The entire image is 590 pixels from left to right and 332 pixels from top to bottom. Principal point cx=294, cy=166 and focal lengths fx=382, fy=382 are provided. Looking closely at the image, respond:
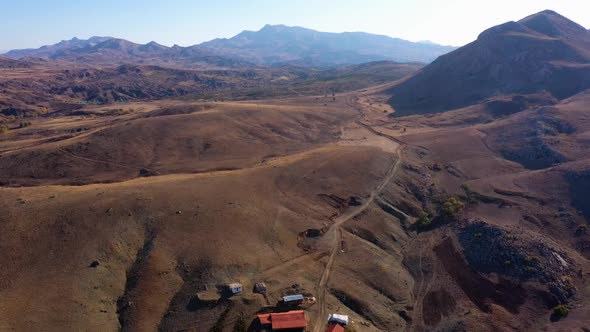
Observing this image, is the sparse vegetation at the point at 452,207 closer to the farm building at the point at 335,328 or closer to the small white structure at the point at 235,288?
the farm building at the point at 335,328

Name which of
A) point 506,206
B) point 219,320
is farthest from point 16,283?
point 506,206

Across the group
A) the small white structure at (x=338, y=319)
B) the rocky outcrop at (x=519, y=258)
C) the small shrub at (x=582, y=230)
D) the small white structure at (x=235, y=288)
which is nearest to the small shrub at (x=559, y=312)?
the rocky outcrop at (x=519, y=258)

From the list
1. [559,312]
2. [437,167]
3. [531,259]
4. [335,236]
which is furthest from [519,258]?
[437,167]

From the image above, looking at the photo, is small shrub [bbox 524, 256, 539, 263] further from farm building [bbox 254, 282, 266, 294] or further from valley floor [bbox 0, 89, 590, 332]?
farm building [bbox 254, 282, 266, 294]

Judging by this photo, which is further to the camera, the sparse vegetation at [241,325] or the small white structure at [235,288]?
the small white structure at [235,288]

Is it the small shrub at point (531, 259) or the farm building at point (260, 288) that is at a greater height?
the farm building at point (260, 288)

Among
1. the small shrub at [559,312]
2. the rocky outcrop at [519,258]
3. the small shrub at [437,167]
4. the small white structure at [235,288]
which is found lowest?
the small shrub at [559,312]

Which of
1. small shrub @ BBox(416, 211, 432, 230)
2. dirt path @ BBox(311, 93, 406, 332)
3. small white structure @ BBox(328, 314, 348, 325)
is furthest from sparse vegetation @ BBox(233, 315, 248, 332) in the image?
small shrub @ BBox(416, 211, 432, 230)
